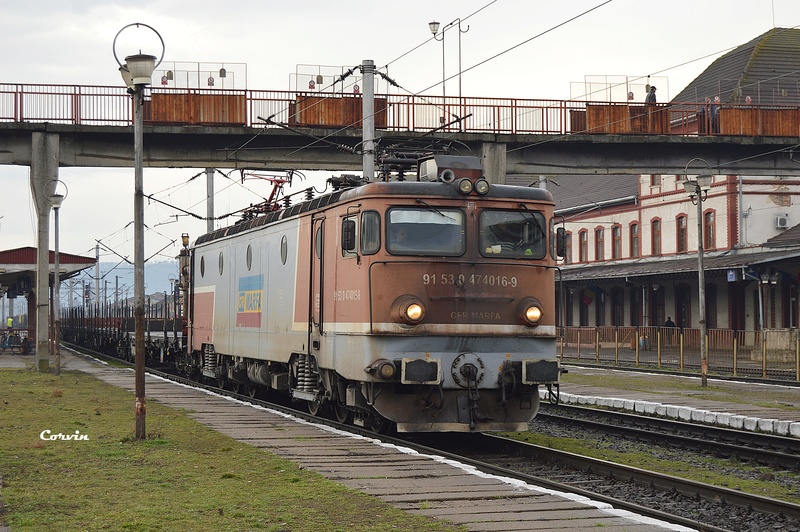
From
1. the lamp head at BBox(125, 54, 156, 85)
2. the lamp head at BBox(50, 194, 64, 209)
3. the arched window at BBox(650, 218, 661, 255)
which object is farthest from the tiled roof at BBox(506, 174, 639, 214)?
the lamp head at BBox(125, 54, 156, 85)

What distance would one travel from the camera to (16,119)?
30.9 m

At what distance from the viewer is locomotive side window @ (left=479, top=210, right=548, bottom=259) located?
15.2 meters

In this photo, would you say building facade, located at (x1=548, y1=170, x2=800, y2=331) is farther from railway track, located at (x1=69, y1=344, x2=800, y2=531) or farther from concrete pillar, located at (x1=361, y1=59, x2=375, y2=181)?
railway track, located at (x1=69, y1=344, x2=800, y2=531)

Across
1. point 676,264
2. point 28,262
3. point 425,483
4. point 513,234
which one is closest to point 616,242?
point 676,264

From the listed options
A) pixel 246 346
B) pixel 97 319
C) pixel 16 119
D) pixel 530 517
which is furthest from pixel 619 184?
pixel 530 517

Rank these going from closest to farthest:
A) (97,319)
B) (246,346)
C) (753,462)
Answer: (753,462)
(246,346)
(97,319)

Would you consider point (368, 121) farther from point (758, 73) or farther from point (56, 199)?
point (758, 73)

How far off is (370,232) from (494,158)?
16809mm

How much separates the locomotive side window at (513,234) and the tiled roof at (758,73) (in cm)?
3993

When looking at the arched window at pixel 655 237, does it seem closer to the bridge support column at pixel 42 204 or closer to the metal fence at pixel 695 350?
the metal fence at pixel 695 350

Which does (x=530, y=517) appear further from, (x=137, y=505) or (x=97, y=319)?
(x=97, y=319)

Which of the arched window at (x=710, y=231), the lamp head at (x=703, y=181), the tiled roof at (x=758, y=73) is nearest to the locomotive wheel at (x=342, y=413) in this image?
the lamp head at (x=703, y=181)

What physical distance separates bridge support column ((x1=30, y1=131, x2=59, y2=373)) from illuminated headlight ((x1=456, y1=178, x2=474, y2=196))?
19112mm

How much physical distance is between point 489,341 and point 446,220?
1.72 metres
